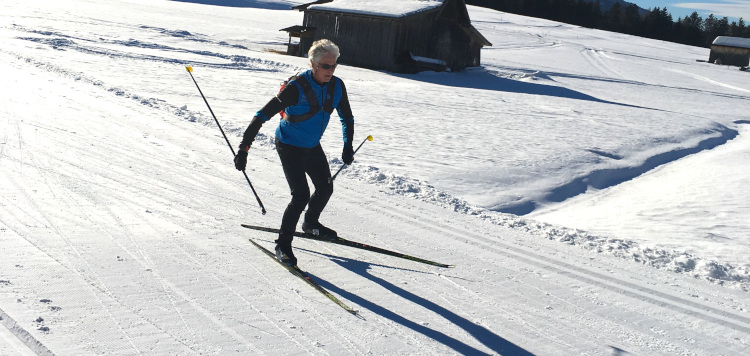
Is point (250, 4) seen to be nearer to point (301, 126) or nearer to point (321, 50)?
point (301, 126)

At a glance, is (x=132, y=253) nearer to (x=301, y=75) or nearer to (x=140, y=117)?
(x=301, y=75)

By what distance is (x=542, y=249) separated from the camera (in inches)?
242

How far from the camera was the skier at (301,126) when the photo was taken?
489 centimetres

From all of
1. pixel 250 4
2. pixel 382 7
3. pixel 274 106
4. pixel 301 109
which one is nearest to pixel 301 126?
pixel 301 109

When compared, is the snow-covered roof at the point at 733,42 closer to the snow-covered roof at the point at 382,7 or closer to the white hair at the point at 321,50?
the snow-covered roof at the point at 382,7

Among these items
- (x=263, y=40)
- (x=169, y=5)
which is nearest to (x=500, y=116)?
(x=263, y=40)

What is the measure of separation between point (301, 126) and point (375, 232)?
1624 mm

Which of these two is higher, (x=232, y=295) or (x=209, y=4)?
(x=209, y=4)

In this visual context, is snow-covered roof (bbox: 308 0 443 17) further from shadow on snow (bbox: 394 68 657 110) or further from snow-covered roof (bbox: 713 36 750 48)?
snow-covered roof (bbox: 713 36 750 48)

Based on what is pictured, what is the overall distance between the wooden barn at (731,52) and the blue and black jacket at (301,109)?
52640mm

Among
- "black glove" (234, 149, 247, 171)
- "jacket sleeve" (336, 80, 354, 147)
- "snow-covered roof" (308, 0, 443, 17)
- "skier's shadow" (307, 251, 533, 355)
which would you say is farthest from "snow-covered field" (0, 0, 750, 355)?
"snow-covered roof" (308, 0, 443, 17)

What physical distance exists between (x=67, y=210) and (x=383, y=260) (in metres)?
3.03

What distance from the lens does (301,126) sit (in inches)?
200

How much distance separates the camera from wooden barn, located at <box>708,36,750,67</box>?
161 ft
